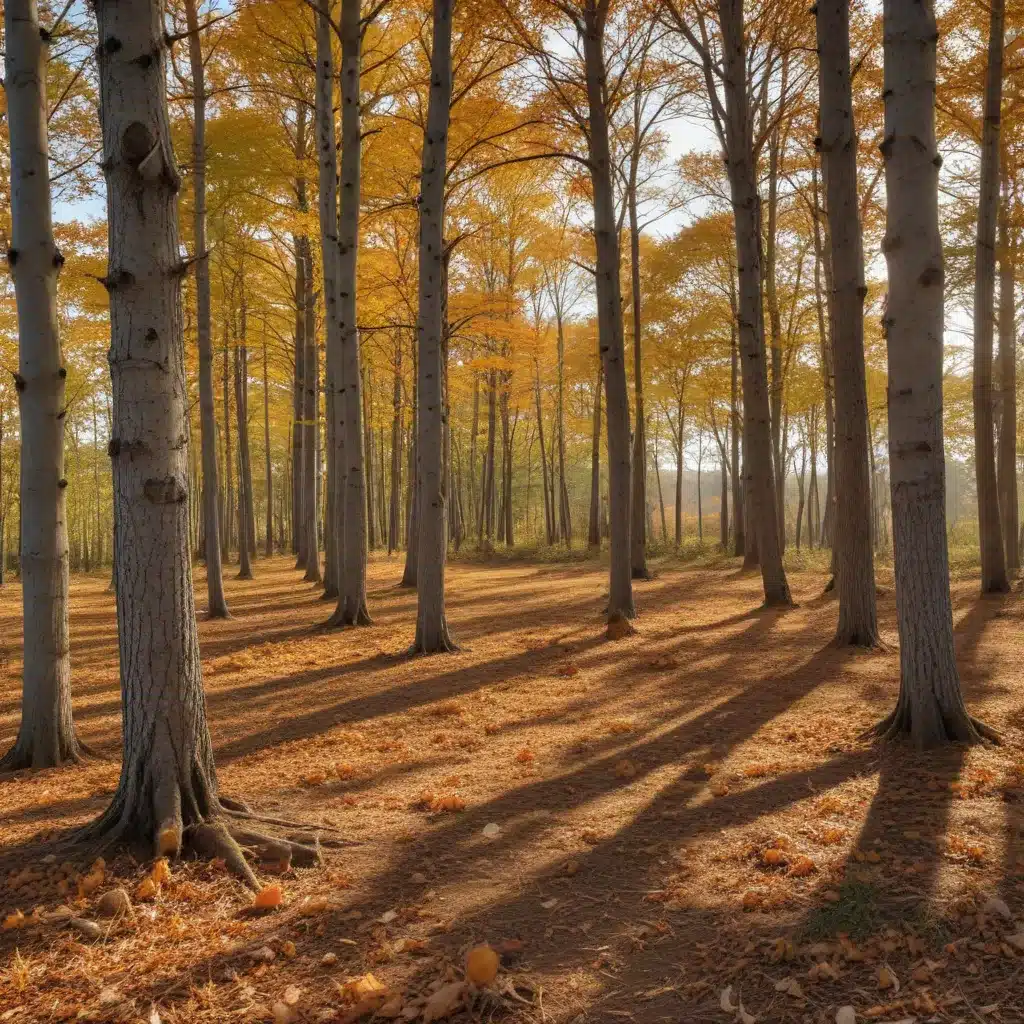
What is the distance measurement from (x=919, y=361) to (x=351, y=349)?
7.22 meters

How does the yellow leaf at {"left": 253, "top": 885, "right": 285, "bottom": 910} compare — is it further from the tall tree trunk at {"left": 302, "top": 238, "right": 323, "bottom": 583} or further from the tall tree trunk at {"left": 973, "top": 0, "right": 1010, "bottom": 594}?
the tall tree trunk at {"left": 302, "top": 238, "right": 323, "bottom": 583}

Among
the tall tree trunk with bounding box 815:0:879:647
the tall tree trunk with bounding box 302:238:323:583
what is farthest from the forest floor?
the tall tree trunk with bounding box 302:238:323:583

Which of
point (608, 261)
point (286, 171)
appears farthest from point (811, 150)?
point (286, 171)

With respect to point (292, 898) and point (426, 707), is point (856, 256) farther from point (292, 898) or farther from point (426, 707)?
A: point (292, 898)

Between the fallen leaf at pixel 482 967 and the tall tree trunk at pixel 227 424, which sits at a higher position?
the tall tree trunk at pixel 227 424

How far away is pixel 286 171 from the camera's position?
39.8 feet

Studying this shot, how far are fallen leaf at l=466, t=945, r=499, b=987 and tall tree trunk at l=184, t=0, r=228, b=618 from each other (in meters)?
9.20

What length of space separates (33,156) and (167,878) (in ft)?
14.9

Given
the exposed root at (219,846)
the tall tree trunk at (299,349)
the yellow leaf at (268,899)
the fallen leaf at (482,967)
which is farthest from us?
the tall tree trunk at (299,349)

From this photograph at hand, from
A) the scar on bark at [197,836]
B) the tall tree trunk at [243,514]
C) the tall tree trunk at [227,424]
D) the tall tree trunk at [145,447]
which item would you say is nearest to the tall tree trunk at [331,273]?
the tall tree trunk at [243,514]

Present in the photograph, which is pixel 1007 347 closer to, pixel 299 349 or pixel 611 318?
pixel 611 318

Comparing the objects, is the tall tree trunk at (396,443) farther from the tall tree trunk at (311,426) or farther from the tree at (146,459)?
the tree at (146,459)

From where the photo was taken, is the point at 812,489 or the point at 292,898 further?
the point at 812,489

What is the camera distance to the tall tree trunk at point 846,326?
6805 mm
